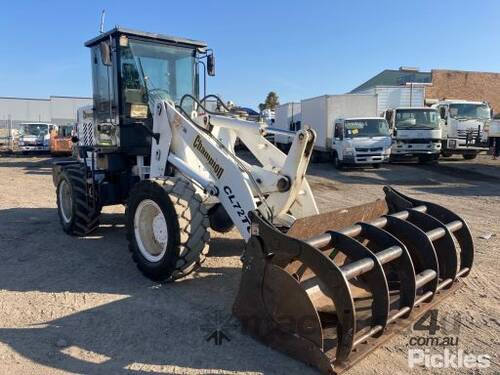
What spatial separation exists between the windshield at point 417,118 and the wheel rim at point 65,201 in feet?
50.0

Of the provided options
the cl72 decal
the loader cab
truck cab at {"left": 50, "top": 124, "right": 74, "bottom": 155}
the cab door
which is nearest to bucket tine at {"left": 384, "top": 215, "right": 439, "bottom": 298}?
the cl72 decal

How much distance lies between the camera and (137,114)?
22.3 feet

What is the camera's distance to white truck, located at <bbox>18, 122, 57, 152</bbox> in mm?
27500

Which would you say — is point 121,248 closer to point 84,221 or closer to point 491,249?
point 84,221

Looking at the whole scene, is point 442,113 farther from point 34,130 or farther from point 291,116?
point 34,130

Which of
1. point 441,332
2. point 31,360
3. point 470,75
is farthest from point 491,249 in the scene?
point 470,75

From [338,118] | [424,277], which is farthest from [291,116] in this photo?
[424,277]

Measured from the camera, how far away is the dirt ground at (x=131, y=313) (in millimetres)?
3611

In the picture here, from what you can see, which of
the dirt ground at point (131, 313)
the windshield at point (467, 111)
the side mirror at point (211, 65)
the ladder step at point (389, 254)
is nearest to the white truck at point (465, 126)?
the windshield at point (467, 111)

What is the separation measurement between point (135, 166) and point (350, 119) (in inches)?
524

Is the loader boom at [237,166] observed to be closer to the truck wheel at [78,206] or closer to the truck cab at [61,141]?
the truck wheel at [78,206]

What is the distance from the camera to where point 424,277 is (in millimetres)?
3988

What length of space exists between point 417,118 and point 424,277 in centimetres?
1721

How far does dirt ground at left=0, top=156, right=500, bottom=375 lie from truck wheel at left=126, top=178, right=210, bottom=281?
0.88 feet
